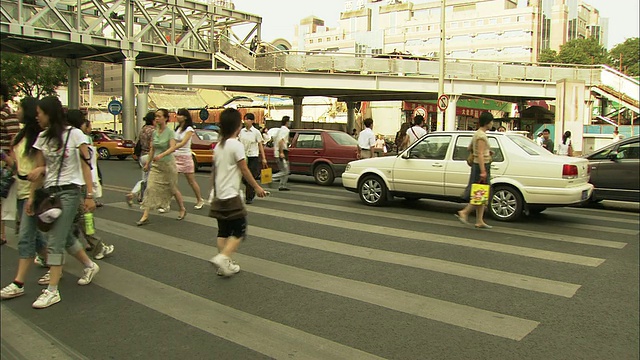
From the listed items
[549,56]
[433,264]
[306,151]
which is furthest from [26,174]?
[549,56]

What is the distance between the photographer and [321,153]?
570 inches

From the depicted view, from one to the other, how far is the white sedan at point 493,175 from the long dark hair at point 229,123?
5.20 m

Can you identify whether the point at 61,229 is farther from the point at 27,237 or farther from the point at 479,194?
the point at 479,194

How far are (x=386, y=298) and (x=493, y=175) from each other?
4889 millimetres

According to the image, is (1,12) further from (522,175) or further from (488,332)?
(488,332)

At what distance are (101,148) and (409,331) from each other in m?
24.0

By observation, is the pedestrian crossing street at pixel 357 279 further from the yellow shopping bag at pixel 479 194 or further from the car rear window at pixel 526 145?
the car rear window at pixel 526 145

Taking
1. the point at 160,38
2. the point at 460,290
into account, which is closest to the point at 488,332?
the point at 460,290

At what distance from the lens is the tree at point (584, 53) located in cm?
6575

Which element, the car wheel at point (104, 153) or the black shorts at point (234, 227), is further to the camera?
the car wheel at point (104, 153)

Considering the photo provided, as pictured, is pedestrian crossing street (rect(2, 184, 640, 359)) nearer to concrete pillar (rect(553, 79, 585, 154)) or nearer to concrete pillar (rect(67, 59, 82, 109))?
concrete pillar (rect(553, 79, 585, 154))

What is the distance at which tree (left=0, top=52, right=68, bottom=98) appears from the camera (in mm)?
37031

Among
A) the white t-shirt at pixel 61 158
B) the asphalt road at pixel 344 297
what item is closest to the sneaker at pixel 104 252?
the asphalt road at pixel 344 297

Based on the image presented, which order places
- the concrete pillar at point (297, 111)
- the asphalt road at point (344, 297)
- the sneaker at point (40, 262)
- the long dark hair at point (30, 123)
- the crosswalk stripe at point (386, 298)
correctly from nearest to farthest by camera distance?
1. the asphalt road at point (344, 297)
2. the crosswalk stripe at point (386, 298)
3. the long dark hair at point (30, 123)
4. the sneaker at point (40, 262)
5. the concrete pillar at point (297, 111)
